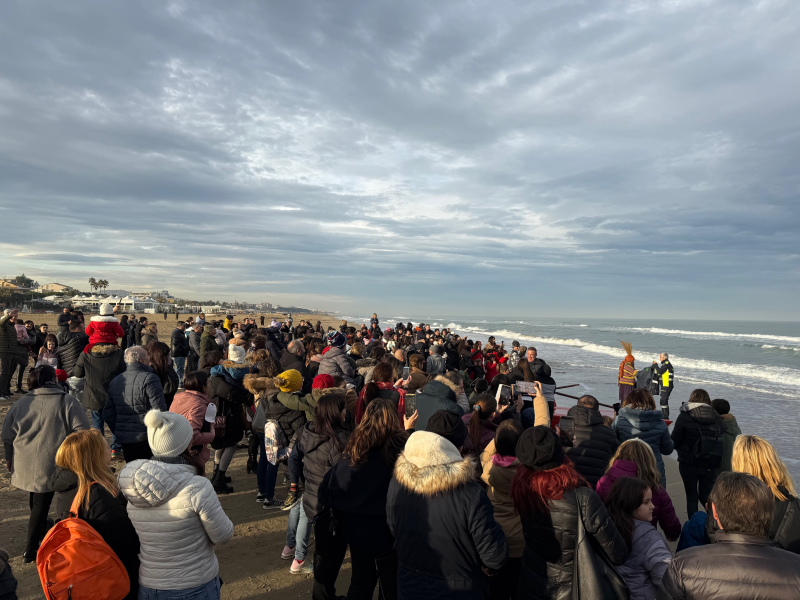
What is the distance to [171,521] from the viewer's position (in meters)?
2.24

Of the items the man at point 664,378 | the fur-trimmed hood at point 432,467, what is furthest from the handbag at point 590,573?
the man at point 664,378

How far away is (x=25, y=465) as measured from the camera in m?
3.53

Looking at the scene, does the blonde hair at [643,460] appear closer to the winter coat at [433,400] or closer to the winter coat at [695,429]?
the winter coat at [433,400]

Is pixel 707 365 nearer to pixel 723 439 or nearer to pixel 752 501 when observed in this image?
pixel 723 439

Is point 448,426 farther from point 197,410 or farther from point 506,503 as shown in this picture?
point 197,410

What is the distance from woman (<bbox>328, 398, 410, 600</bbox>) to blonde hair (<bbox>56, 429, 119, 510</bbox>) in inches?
48.4

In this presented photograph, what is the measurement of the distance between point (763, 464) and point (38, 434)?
496cm

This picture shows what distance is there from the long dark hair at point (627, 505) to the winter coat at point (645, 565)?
4cm

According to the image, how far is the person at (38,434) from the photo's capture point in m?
3.52

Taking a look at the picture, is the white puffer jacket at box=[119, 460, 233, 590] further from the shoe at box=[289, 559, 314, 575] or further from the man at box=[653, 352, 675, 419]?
the man at box=[653, 352, 675, 419]

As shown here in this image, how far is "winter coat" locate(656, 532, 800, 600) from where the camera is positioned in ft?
5.45

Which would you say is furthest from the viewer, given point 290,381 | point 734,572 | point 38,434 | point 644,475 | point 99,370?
point 99,370

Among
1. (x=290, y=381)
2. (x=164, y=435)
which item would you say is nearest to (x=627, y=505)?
(x=164, y=435)

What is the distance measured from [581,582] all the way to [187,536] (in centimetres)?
197
